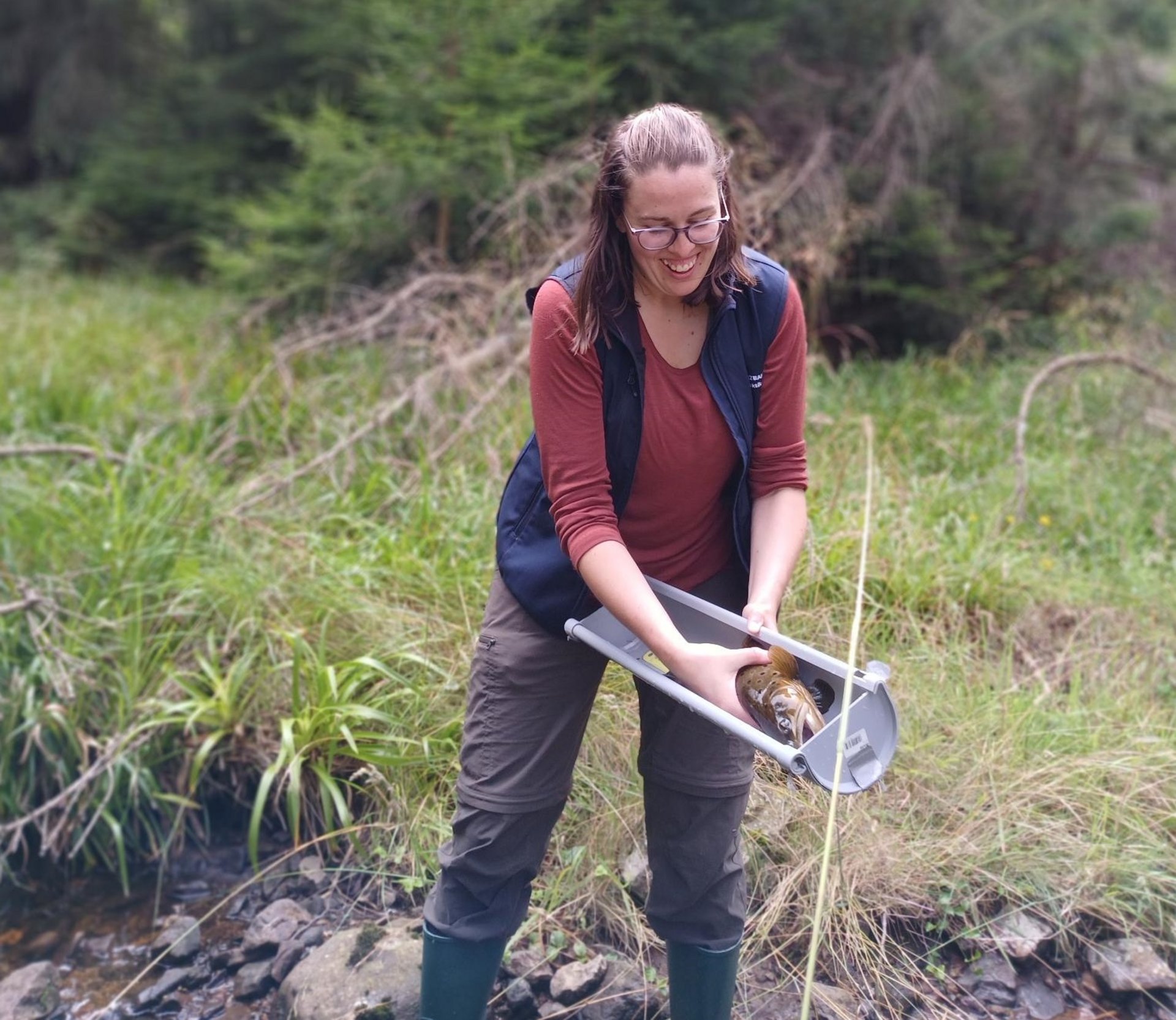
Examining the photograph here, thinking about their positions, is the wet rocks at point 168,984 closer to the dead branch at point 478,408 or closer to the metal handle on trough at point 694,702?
the metal handle on trough at point 694,702

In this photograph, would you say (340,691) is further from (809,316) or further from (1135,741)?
(809,316)

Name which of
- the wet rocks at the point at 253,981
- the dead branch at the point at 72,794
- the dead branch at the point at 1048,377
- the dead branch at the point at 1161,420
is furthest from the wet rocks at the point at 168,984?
the dead branch at the point at 1161,420

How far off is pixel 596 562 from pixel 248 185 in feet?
29.7

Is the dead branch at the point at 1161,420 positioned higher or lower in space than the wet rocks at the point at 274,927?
higher

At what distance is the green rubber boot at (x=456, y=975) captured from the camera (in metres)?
2.02

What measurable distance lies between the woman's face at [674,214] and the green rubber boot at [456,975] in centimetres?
116

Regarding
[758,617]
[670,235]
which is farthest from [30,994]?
[670,235]

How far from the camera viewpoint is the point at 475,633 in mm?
3303

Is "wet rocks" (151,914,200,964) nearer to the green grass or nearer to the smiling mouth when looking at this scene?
the green grass

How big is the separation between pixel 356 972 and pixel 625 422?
1.55m

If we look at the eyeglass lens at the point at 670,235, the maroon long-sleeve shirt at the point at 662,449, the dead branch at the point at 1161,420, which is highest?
the eyeglass lens at the point at 670,235

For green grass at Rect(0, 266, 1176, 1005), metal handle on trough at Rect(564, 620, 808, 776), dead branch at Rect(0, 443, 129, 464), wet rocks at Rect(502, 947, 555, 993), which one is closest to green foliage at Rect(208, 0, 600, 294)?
green grass at Rect(0, 266, 1176, 1005)

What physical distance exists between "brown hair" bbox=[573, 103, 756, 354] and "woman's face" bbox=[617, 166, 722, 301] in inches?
0.6

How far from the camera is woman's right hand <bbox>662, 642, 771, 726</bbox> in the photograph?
169cm
